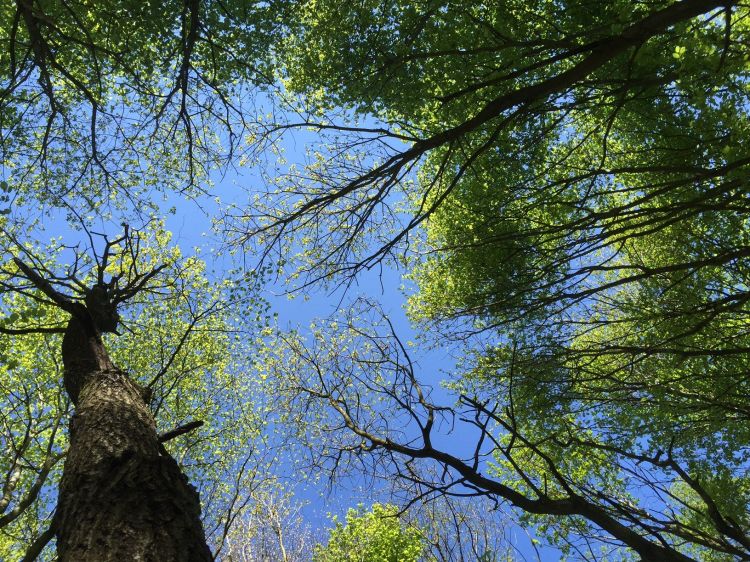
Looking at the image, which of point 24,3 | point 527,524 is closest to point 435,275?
point 527,524

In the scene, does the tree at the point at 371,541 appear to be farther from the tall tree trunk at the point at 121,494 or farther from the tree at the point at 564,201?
the tall tree trunk at the point at 121,494

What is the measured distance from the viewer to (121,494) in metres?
2.77

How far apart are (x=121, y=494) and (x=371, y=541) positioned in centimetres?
1488

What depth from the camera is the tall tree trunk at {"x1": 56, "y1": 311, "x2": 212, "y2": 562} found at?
7.99 ft

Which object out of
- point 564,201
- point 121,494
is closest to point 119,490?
point 121,494

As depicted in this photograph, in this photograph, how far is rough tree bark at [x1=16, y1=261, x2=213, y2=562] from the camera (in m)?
2.44

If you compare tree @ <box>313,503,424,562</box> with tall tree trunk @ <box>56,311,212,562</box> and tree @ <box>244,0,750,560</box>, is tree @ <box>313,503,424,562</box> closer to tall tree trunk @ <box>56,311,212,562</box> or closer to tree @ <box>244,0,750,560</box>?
tree @ <box>244,0,750,560</box>

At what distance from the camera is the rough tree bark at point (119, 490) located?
2439mm

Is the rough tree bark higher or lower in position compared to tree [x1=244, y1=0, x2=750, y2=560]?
lower

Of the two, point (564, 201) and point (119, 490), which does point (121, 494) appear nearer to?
point (119, 490)

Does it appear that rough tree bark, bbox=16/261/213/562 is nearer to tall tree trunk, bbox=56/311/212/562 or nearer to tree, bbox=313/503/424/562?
tall tree trunk, bbox=56/311/212/562

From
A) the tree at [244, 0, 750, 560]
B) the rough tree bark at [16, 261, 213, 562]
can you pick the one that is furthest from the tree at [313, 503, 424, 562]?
the rough tree bark at [16, 261, 213, 562]

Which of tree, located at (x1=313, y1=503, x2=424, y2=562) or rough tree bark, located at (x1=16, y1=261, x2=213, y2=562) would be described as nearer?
rough tree bark, located at (x1=16, y1=261, x2=213, y2=562)

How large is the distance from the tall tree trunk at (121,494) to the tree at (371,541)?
12.3 meters
